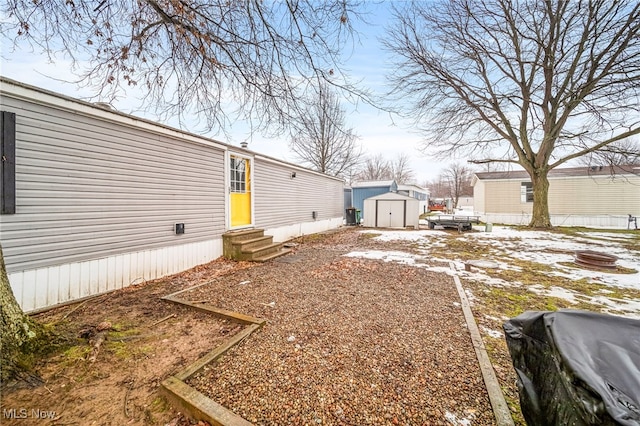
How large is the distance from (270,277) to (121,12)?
4615 millimetres

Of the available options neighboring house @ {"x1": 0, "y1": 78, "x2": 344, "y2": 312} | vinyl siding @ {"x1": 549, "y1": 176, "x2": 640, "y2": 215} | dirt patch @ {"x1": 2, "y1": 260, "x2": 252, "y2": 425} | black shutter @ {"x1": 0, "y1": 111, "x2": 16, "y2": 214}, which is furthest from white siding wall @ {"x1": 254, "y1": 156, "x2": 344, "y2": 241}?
vinyl siding @ {"x1": 549, "y1": 176, "x2": 640, "y2": 215}

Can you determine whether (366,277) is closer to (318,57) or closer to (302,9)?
(318,57)

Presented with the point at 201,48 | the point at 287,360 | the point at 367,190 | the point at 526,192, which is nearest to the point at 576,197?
the point at 526,192

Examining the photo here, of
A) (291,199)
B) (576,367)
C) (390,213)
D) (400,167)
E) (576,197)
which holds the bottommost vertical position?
(576,367)

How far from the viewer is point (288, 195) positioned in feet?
30.3

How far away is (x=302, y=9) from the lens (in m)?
3.01

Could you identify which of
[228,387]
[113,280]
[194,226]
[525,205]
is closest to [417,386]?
[228,387]

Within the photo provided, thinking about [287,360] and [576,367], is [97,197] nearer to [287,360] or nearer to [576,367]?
[287,360]

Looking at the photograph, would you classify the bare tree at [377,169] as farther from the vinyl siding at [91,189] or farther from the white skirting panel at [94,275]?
the white skirting panel at [94,275]

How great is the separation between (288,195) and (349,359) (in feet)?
24.5

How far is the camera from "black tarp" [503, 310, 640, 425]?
2.91 ft

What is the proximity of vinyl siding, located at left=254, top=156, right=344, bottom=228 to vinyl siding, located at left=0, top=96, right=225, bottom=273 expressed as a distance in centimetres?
225

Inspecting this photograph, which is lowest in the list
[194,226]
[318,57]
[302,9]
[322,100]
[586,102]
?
[194,226]

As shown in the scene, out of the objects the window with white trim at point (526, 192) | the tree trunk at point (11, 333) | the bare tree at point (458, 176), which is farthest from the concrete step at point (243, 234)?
the bare tree at point (458, 176)
